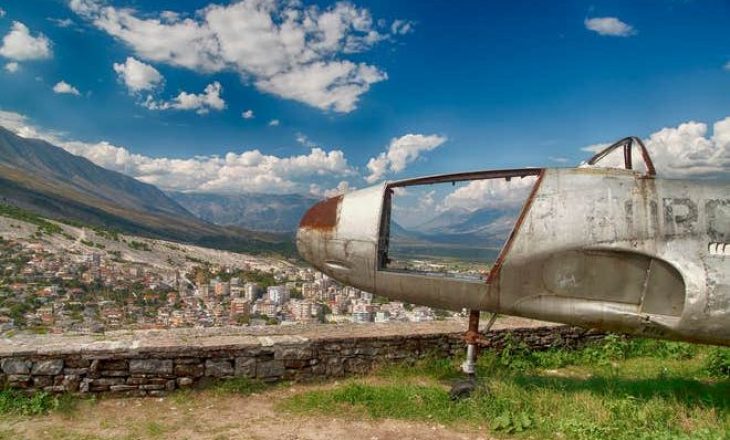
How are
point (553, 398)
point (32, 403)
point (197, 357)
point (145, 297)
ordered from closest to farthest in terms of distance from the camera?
point (32, 403), point (553, 398), point (197, 357), point (145, 297)

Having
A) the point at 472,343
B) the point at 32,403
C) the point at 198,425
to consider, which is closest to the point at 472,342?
the point at 472,343

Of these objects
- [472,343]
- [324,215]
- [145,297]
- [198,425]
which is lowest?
[145,297]

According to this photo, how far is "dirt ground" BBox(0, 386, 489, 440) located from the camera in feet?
17.9

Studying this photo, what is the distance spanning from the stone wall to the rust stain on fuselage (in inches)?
78.5

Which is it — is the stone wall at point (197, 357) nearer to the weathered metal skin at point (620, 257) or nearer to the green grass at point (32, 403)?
the green grass at point (32, 403)

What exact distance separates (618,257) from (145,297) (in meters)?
24.2

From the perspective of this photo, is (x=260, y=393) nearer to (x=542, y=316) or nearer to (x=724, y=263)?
(x=542, y=316)

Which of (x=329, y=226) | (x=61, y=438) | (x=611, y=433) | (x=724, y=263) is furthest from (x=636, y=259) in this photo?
(x=61, y=438)

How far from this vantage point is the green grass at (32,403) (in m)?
5.86

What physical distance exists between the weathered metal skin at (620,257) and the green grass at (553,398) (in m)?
1.13

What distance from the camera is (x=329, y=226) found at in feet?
22.9

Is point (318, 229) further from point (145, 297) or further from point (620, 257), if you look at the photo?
point (145, 297)

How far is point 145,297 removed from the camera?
79.9ft

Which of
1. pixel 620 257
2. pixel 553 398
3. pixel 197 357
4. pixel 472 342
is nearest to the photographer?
pixel 620 257
